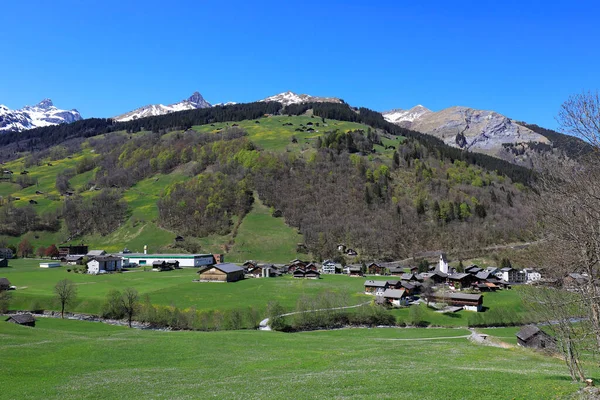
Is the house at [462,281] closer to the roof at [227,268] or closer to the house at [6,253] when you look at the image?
the roof at [227,268]

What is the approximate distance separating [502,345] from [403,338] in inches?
506

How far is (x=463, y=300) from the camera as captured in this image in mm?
79062

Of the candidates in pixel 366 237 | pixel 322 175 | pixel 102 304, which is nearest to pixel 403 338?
pixel 102 304

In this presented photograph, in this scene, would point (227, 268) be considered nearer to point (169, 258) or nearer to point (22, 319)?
point (169, 258)

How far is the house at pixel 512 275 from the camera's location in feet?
356

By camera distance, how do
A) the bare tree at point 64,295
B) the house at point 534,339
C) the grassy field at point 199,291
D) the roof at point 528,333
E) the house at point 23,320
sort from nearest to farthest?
1. the house at point 534,339
2. the roof at point 528,333
3. the house at point 23,320
4. the bare tree at point 64,295
5. the grassy field at point 199,291

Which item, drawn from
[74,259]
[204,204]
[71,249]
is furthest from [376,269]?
[71,249]

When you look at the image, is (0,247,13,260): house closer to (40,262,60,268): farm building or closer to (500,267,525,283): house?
(40,262,60,268): farm building

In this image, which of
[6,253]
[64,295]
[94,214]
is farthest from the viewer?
[94,214]

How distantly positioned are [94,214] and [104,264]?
62.3 metres

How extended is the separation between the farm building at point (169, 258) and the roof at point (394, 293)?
7026 cm

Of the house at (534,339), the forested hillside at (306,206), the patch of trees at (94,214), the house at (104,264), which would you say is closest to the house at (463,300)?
the house at (534,339)

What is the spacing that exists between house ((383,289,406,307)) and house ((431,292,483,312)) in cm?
886

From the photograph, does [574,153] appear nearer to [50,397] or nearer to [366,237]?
[50,397]
